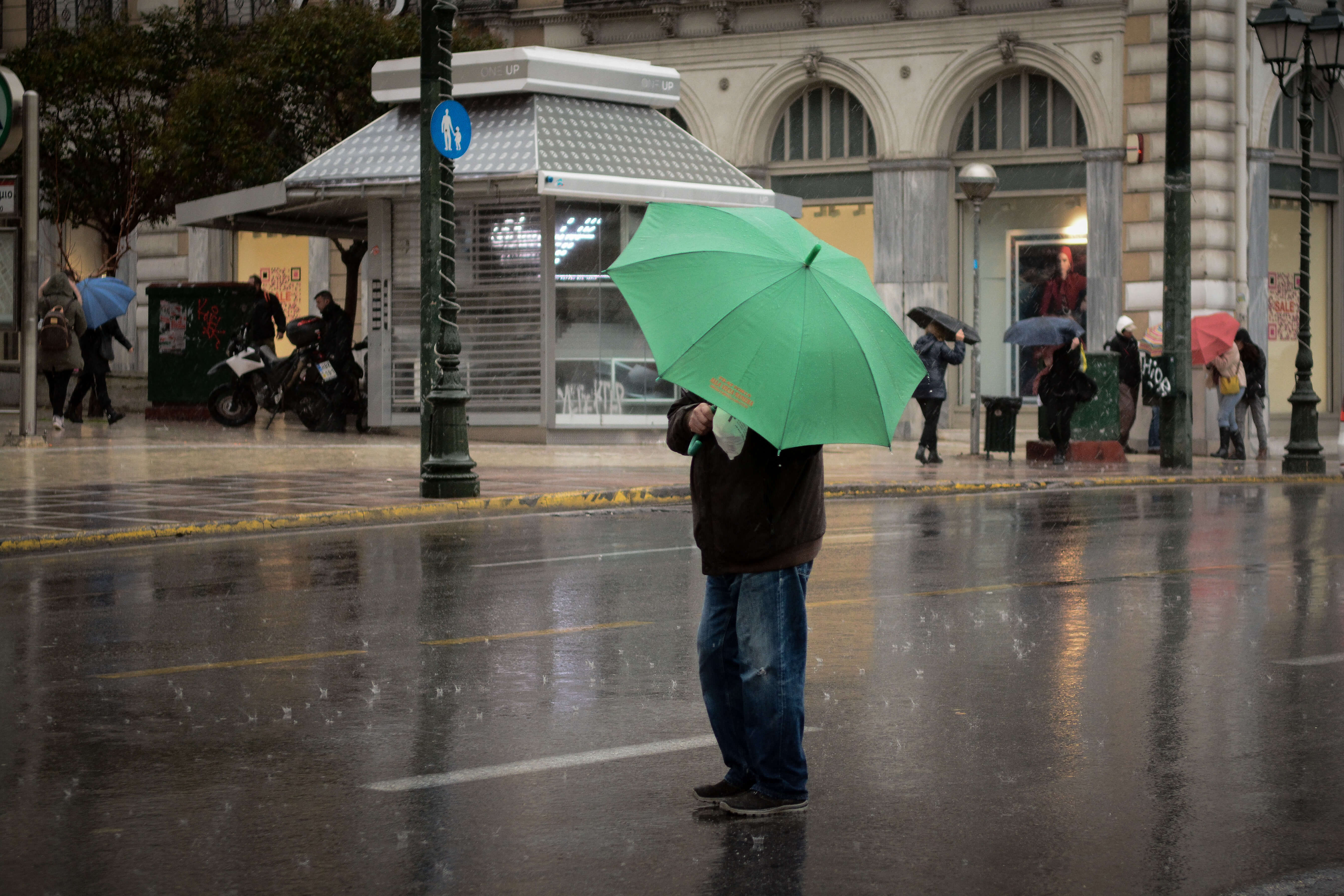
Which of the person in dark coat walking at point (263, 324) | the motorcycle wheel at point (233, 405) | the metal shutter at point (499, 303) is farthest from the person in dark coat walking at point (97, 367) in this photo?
the metal shutter at point (499, 303)

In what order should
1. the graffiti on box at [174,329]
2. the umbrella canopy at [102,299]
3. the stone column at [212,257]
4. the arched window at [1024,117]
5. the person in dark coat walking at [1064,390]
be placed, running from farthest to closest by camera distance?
the stone column at [212,257] → the arched window at [1024,117] → the graffiti on box at [174,329] → the umbrella canopy at [102,299] → the person in dark coat walking at [1064,390]

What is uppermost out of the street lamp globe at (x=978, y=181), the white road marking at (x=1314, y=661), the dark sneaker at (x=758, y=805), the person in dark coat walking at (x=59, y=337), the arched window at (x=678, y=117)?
the arched window at (x=678, y=117)

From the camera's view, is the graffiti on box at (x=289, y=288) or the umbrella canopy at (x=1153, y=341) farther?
the graffiti on box at (x=289, y=288)

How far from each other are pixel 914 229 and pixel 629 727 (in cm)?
2198

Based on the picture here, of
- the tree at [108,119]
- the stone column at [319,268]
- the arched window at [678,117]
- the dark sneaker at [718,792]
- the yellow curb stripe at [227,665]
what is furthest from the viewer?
the stone column at [319,268]

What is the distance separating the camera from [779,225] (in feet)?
18.0

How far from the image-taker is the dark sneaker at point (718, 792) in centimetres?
554

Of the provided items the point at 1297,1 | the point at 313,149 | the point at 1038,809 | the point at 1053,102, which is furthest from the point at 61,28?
the point at 1038,809

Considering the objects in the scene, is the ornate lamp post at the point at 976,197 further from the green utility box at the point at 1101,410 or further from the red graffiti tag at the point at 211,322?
the red graffiti tag at the point at 211,322

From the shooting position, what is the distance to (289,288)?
32.8m

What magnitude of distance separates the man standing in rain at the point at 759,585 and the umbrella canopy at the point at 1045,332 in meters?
16.5

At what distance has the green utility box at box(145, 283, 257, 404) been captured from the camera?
26734 mm

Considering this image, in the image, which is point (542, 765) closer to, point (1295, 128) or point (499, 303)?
point (499, 303)

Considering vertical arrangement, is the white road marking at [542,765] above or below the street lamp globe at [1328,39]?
below
